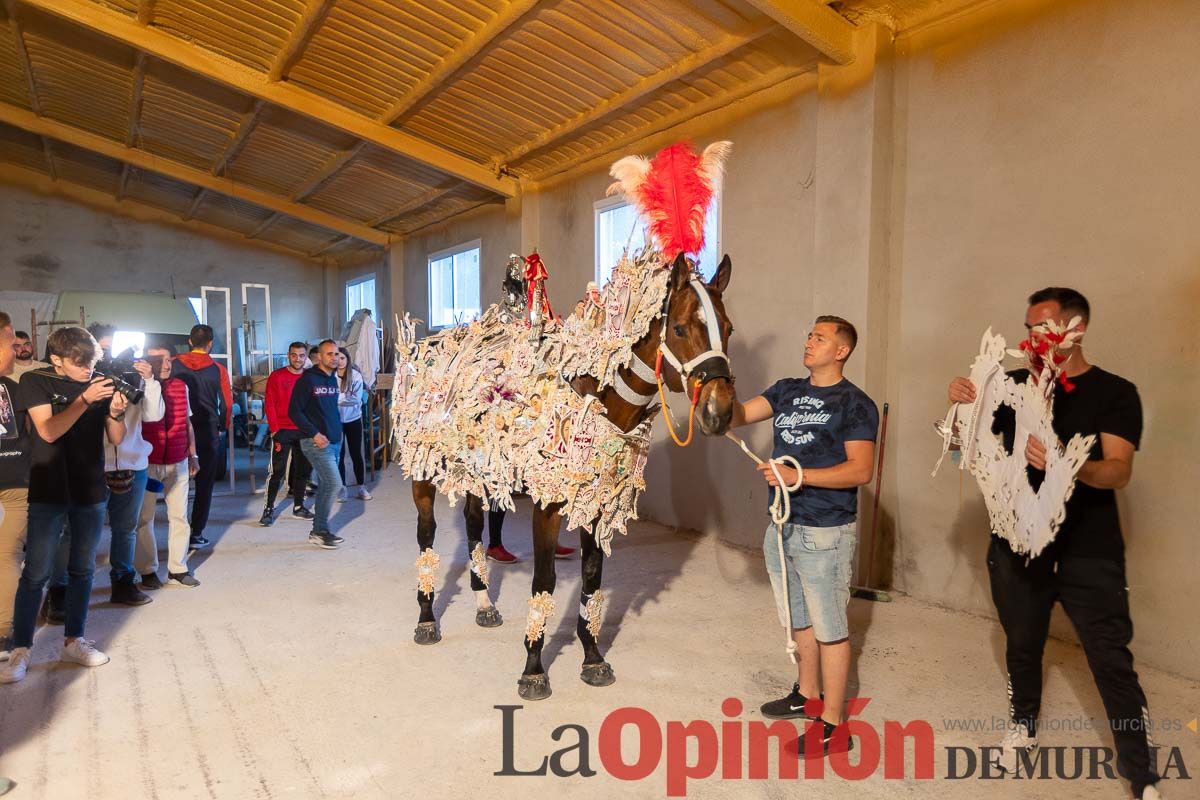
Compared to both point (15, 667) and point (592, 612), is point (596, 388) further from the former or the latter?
point (15, 667)

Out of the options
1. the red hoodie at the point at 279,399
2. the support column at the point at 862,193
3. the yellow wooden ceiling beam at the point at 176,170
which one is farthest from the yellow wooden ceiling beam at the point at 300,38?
the yellow wooden ceiling beam at the point at 176,170

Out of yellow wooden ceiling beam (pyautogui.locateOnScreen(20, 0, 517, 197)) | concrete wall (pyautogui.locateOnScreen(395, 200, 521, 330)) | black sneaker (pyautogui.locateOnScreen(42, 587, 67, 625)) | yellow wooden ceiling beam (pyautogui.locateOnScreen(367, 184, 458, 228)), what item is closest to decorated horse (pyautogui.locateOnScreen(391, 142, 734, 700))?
black sneaker (pyautogui.locateOnScreen(42, 587, 67, 625))

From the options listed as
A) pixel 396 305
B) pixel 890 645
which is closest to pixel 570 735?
pixel 890 645

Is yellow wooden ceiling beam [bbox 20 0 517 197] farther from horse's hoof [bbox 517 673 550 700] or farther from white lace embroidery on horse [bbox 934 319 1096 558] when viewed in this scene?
white lace embroidery on horse [bbox 934 319 1096 558]

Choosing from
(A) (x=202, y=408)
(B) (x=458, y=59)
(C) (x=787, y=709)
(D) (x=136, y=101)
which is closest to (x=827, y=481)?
(C) (x=787, y=709)

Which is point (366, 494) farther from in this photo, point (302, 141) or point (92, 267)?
point (92, 267)

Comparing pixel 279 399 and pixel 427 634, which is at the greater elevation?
pixel 279 399

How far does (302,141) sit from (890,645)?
8.27 meters

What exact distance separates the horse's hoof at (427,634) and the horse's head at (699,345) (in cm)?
190

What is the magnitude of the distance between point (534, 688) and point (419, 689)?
1.73 ft

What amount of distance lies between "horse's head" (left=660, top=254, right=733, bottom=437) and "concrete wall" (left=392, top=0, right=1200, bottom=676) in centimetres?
203

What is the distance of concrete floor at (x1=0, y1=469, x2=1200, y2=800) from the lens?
2400 millimetres

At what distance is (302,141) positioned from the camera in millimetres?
8422

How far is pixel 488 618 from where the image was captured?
381 cm
